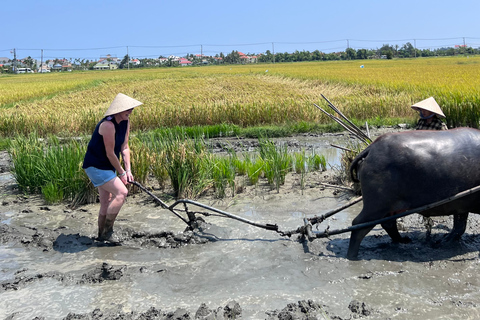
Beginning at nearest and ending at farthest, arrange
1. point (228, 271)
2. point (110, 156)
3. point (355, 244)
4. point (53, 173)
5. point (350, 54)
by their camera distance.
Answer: point (228, 271) → point (355, 244) → point (110, 156) → point (53, 173) → point (350, 54)

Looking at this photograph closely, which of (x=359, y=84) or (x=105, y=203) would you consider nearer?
(x=105, y=203)

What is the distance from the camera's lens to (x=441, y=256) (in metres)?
4.30

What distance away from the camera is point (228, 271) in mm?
4219

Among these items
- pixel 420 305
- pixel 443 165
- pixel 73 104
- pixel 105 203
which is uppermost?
pixel 73 104

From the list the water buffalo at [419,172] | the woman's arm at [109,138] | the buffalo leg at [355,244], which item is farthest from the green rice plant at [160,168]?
the water buffalo at [419,172]

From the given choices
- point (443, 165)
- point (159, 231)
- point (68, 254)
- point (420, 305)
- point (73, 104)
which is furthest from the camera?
point (73, 104)

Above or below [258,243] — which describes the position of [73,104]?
above

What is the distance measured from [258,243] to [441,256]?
1.82 meters

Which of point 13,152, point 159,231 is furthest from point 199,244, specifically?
point 13,152

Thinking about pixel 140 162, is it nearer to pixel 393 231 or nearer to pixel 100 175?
pixel 100 175

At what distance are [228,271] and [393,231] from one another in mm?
1744

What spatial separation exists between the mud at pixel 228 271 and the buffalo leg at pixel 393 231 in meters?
0.09

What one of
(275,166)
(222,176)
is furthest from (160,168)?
(275,166)

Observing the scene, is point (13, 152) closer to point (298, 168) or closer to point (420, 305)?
point (298, 168)
